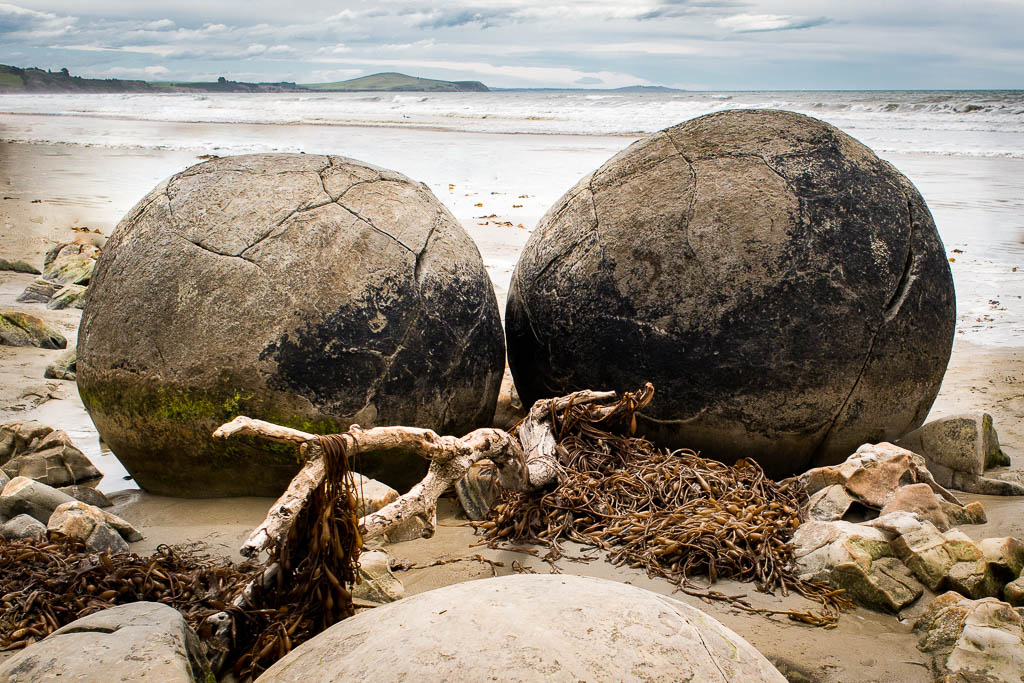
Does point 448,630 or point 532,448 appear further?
point 532,448

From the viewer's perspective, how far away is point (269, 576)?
2.85 m

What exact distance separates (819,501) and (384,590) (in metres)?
2.00

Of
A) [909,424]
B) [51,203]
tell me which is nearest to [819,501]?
[909,424]

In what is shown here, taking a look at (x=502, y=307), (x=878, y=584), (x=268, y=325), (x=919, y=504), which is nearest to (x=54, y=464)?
(x=268, y=325)

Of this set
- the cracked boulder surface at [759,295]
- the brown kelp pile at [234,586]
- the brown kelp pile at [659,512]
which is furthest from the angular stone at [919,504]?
the brown kelp pile at [234,586]

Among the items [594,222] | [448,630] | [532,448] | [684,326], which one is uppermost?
[594,222]

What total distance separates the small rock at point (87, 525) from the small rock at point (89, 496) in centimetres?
45

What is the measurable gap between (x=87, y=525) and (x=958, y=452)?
4.26 metres

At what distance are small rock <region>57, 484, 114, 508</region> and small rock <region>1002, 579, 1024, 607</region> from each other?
3976mm

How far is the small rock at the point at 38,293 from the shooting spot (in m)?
9.30

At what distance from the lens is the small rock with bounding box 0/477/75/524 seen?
388 cm

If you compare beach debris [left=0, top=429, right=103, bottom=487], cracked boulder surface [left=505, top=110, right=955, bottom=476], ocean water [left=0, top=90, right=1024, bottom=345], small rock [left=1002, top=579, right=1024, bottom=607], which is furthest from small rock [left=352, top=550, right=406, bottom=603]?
ocean water [left=0, top=90, right=1024, bottom=345]

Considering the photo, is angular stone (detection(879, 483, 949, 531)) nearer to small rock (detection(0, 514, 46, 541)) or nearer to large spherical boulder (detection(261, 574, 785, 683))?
large spherical boulder (detection(261, 574, 785, 683))

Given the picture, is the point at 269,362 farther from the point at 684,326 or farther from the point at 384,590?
the point at 684,326
